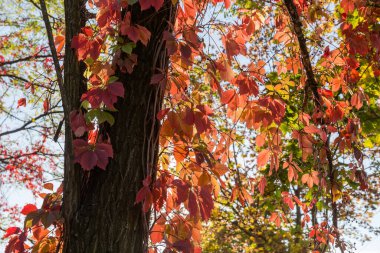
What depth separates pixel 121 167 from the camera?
196cm

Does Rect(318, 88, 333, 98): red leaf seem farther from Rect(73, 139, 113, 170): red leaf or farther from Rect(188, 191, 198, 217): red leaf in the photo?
Rect(73, 139, 113, 170): red leaf

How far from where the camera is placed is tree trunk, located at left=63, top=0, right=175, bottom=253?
6.14 feet

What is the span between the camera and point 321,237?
365 centimetres

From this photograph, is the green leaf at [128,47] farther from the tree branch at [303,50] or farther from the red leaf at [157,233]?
the tree branch at [303,50]

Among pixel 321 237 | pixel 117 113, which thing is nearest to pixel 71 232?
pixel 117 113

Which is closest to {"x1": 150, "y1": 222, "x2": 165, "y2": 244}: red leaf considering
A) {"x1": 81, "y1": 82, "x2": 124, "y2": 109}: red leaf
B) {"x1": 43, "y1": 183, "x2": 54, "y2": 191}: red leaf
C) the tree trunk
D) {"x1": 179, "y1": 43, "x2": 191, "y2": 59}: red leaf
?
the tree trunk

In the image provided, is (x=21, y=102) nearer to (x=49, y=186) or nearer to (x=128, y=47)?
(x=49, y=186)

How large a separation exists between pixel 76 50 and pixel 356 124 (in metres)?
1.91

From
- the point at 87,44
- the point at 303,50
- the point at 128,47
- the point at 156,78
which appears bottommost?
the point at 156,78

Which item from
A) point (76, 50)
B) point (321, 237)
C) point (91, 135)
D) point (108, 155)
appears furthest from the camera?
point (321, 237)

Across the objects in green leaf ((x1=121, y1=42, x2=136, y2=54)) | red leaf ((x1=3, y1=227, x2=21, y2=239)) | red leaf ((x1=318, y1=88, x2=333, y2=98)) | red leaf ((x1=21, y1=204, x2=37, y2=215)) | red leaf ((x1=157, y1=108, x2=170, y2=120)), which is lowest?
red leaf ((x1=3, y1=227, x2=21, y2=239))

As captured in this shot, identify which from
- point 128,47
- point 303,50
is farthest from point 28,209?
point 303,50

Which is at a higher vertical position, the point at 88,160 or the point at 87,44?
the point at 87,44

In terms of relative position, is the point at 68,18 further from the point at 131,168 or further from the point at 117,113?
the point at 131,168
